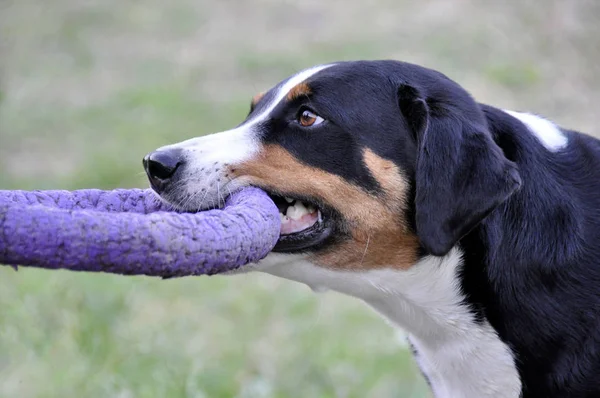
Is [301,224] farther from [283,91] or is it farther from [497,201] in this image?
[497,201]

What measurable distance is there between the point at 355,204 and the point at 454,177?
370mm

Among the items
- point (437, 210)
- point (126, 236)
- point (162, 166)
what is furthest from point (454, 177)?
point (126, 236)

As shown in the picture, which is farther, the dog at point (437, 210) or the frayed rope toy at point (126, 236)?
the dog at point (437, 210)

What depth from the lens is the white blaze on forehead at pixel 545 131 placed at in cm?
351

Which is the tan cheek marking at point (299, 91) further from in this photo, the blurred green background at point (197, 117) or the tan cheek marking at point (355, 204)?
the blurred green background at point (197, 117)

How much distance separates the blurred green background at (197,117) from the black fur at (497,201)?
5.63ft

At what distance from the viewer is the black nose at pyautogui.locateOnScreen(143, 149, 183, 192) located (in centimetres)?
327

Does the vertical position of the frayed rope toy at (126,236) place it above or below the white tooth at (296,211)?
above

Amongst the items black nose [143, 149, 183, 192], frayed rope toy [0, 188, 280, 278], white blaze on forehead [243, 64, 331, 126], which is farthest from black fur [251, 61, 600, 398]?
frayed rope toy [0, 188, 280, 278]

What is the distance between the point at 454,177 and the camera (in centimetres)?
323

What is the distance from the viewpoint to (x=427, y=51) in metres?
11.2

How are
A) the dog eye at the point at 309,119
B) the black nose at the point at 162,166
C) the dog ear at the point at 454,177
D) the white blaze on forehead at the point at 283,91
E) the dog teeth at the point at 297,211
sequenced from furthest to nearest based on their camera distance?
the white blaze on forehead at the point at 283,91, the dog eye at the point at 309,119, the dog teeth at the point at 297,211, the black nose at the point at 162,166, the dog ear at the point at 454,177

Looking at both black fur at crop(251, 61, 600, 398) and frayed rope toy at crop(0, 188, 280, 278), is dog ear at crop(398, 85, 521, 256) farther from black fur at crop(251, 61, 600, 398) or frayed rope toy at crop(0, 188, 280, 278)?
frayed rope toy at crop(0, 188, 280, 278)

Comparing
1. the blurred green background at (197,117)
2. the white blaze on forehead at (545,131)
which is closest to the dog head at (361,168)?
the white blaze on forehead at (545,131)
